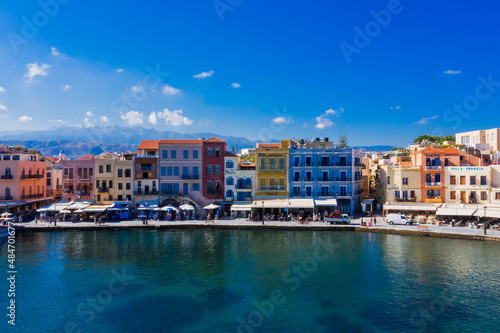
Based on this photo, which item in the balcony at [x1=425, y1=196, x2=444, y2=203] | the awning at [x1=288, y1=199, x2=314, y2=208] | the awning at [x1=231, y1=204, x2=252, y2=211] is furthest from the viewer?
the awning at [x1=231, y1=204, x2=252, y2=211]

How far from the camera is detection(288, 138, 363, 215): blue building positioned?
49812 millimetres

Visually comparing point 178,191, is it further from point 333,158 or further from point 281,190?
point 333,158

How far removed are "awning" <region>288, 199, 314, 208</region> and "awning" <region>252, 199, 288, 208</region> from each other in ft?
2.27

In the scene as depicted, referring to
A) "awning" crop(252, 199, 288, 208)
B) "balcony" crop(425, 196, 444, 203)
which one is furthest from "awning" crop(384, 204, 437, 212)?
"awning" crop(252, 199, 288, 208)

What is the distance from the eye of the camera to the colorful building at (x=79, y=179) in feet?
173

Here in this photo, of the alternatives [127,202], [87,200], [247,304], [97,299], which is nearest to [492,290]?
[247,304]

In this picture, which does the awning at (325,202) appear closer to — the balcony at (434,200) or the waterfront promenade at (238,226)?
the waterfront promenade at (238,226)

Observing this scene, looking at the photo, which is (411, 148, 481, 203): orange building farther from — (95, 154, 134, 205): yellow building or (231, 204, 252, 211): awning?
(95, 154, 134, 205): yellow building

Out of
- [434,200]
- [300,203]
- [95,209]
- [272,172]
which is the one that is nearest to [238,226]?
[300,203]

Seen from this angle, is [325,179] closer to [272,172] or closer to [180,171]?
[272,172]

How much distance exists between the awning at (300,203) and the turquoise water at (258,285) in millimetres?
9488

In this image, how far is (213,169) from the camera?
52156 mm

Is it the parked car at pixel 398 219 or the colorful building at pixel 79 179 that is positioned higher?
the colorful building at pixel 79 179

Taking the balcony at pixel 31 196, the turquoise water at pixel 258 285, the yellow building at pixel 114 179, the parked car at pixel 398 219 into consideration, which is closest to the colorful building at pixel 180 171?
the yellow building at pixel 114 179
